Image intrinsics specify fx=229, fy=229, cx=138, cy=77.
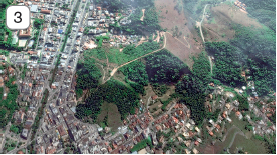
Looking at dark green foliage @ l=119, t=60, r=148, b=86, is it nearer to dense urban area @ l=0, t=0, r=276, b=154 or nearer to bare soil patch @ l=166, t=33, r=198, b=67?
dense urban area @ l=0, t=0, r=276, b=154

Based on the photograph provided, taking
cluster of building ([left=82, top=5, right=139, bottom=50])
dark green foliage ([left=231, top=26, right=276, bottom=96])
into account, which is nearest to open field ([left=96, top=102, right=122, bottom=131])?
cluster of building ([left=82, top=5, right=139, bottom=50])

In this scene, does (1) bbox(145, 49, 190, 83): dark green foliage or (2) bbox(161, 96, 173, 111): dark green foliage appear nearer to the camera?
(2) bbox(161, 96, 173, 111): dark green foliage

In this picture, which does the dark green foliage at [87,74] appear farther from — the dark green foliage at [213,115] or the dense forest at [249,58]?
the dense forest at [249,58]

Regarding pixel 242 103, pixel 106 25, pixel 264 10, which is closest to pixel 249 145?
pixel 242 103

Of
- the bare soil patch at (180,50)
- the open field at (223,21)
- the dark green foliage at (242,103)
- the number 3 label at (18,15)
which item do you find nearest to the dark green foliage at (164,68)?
the bare soil patch at (180,50)

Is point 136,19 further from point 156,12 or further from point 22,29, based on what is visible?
point 22,29

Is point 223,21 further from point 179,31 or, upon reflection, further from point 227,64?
point 227,64

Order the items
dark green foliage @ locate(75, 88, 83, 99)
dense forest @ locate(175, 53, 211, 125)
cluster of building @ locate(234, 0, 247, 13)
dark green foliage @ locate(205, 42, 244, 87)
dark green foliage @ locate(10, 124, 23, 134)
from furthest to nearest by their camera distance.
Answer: cluster of building @ locate(234, 0, 247, 13) → dark green foliage @ locate(205, 42, 244, 87) → dense forest @ locate(175, 53, 211, 125) → dark green foliage @ locate(75, 88, 83, 99) → dark green foliage @ locate(10, 124, 23, 134)
